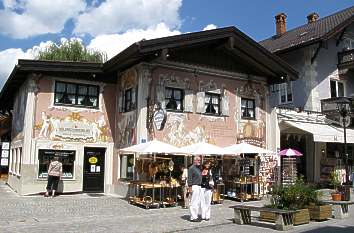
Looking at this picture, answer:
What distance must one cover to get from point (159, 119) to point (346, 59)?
46.8 feet

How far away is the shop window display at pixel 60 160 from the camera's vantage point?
57.0 feet

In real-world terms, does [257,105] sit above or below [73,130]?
above

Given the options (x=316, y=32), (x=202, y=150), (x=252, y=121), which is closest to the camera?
(x=202, y=150)

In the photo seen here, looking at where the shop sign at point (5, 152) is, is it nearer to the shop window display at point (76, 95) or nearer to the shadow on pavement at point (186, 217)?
the shop window display at point (76, 95)

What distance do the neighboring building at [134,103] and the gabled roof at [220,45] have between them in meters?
0.04

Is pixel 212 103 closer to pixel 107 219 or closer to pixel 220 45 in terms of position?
pixel 220 45

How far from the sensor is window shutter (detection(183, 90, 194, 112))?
1726 cm

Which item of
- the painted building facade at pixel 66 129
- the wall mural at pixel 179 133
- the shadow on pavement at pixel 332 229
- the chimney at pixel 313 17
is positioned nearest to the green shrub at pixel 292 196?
the shadow on pavement at pixel 332 229

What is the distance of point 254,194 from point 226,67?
561 cm

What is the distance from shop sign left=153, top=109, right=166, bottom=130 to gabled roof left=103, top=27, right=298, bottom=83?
2.20 meters

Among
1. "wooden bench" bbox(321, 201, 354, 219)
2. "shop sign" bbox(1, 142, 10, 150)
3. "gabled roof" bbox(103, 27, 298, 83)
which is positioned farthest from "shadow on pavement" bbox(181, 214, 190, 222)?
"shop sign" bbox(1, 142, 10, 150)

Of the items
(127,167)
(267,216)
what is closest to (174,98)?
(127,167)

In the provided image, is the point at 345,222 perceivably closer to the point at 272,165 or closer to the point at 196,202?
the point at 196,202

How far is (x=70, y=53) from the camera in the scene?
32906 millimetres
